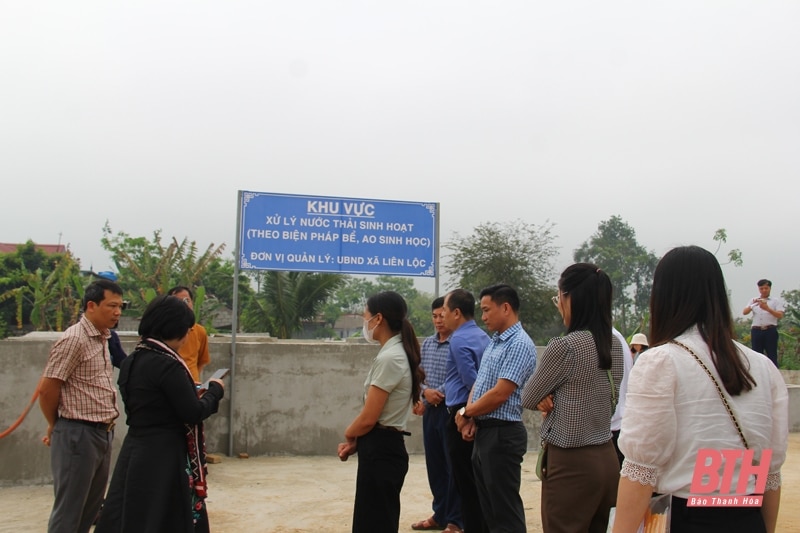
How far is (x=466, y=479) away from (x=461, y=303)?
122 centimetres

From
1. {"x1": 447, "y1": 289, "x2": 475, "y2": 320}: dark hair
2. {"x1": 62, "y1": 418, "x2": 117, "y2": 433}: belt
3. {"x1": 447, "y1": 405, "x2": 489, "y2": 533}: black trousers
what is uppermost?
{"x1": 447, "y1": 289, "x2": 475, "y2": 320}: dark hair

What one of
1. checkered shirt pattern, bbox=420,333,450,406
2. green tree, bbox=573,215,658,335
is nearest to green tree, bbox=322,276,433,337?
green tree, bbox=573,215,658,335

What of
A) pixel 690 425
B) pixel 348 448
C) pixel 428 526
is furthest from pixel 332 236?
pixel 690 425

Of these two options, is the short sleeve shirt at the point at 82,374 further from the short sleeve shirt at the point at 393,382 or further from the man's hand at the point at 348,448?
the short sleeve shirt at the point at 393,382

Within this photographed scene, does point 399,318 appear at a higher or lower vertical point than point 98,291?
lower

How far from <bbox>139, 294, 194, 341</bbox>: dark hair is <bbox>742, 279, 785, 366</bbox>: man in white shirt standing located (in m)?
9.79

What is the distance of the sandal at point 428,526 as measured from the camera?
5887 mm

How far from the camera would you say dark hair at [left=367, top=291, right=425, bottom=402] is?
4.19m

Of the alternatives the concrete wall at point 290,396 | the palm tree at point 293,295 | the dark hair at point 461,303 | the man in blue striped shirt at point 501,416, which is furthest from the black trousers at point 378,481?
the palm tree at point 293,295

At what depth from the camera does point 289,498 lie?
6758 millimetres

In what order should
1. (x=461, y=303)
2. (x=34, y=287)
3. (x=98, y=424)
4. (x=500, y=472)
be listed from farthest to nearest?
1. (x=34, y=287)
2. (x=461, y=303)
3. (x=98, y=424)
4. (x=500, y=472)

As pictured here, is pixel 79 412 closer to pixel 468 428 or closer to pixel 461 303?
pixel 468 428

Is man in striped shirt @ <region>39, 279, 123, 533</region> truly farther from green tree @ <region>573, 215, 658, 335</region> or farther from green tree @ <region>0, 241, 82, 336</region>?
green tree @ <region>573, 215, 658, 335</region>

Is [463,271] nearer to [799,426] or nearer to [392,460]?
[799,426]
